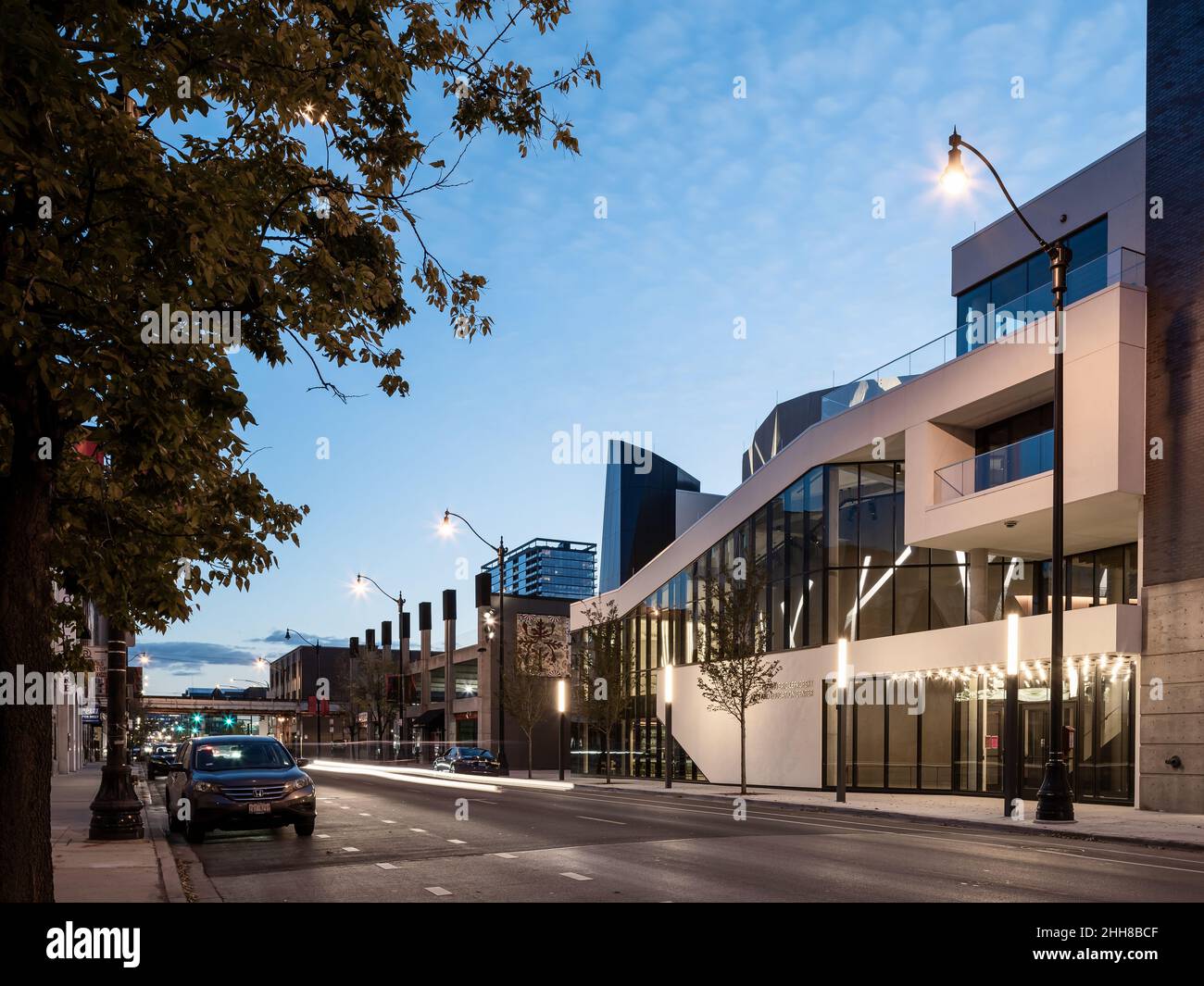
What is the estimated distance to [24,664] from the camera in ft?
23.9

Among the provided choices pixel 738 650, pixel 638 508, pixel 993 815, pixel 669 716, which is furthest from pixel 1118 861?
pixel 638 508

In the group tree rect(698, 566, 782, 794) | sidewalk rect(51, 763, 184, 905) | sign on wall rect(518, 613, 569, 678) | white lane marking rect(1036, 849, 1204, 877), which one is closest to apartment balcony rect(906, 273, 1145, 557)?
tree rect(698, 566, 782, 794)

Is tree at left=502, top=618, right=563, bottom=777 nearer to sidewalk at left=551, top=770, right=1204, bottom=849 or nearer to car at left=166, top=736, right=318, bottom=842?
sidewalk at left=551, top=770, right=1204, bottom=849

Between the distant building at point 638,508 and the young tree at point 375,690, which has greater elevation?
the distant building at point 638,508

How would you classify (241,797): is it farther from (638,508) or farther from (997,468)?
(638,508)

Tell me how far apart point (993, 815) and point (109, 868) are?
16638 millimetres

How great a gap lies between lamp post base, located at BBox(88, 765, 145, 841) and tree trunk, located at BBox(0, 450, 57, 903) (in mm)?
10675

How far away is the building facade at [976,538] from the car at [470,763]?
15043 mm

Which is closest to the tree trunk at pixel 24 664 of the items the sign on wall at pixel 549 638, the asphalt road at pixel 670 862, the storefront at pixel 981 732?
the asphalt road at pixel 670 862

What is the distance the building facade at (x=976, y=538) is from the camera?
86.0 ft

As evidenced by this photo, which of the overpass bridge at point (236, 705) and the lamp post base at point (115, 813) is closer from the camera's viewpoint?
the lamp post base at point (115, 813)

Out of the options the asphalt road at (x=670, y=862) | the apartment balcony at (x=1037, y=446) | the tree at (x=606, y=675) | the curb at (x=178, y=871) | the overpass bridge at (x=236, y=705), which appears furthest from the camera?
the overpass bridge at (x=236, y=705)

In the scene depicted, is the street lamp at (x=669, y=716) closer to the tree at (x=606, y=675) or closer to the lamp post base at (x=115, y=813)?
the tree at (x=606, y=675)

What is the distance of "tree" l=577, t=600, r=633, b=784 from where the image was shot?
4706cm
